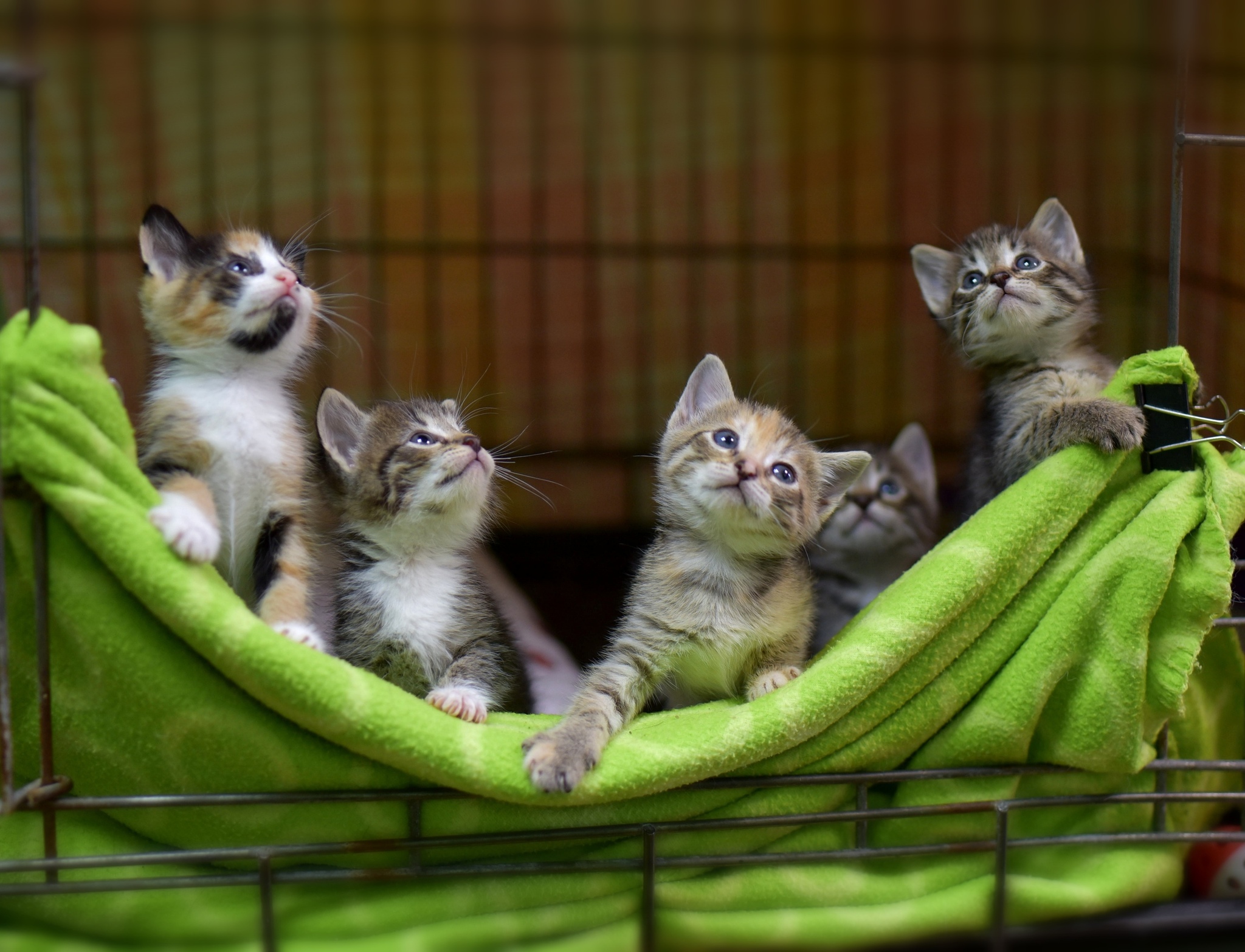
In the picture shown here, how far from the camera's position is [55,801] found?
107cm

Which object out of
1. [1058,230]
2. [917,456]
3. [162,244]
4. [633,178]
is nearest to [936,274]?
[1058,230]

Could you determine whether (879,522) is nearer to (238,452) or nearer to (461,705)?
(461,705)

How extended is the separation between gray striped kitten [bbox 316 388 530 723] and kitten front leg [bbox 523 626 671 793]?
0.16 meters

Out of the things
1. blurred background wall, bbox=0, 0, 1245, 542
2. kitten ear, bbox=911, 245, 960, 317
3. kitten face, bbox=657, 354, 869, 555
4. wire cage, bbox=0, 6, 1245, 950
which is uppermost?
blurred background wall, bbox=0, 0, 1245, 542

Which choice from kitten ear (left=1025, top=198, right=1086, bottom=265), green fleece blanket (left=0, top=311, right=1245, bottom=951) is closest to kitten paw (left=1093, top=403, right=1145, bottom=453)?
green fleece blanket (left=0, top=311, right=1245, bottom=951)

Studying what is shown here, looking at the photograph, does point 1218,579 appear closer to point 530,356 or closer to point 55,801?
point 55,801

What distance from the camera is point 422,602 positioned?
1.42 m

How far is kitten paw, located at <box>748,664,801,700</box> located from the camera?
1299 mm

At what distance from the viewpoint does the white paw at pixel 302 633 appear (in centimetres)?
119

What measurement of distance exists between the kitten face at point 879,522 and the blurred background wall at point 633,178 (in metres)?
0.93

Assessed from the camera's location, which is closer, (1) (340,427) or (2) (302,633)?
(2) (302,633)

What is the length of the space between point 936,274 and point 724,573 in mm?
732

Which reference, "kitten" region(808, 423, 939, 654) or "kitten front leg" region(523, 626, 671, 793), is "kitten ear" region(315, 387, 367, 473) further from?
"kitten" region(808, 423, 939, 654)

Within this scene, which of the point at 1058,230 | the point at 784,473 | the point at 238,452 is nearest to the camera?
the point at 238,452
